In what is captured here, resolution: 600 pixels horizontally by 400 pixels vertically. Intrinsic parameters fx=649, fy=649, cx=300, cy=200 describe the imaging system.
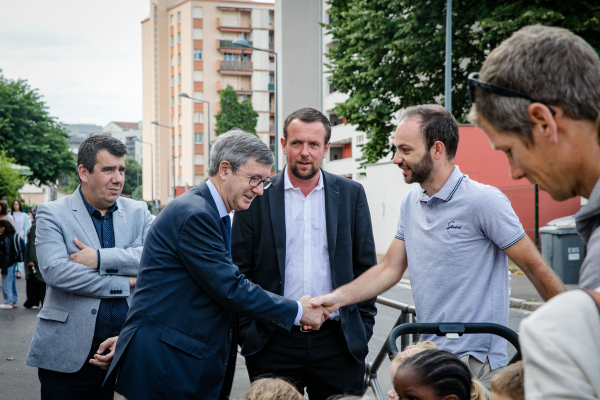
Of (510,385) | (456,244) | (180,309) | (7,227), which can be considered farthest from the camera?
(7,227)

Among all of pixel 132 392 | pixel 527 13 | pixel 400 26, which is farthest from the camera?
pixel 400 26

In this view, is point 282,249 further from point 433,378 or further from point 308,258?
point 433,378

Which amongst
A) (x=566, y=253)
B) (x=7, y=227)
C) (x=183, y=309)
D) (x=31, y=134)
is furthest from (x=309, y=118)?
(x=31, y=134)

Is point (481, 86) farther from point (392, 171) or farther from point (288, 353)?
point (392, 171)

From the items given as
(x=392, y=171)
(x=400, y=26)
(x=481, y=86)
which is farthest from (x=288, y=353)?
(x=392, y=171)

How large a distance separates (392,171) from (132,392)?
23.7m

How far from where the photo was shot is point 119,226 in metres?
3.81

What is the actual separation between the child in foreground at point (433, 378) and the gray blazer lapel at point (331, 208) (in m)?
1.61

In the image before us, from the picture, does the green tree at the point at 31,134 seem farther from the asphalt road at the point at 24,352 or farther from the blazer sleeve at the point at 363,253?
the blazer sleeve at the point at 363,253

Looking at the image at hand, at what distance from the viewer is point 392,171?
26.1 m

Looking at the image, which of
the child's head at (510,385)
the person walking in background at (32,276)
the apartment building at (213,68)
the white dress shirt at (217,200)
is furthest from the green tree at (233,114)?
the child's head at (510,385)

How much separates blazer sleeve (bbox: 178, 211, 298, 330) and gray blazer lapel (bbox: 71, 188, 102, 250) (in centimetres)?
97

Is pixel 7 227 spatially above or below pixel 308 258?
below

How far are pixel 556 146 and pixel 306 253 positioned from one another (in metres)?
2.57
